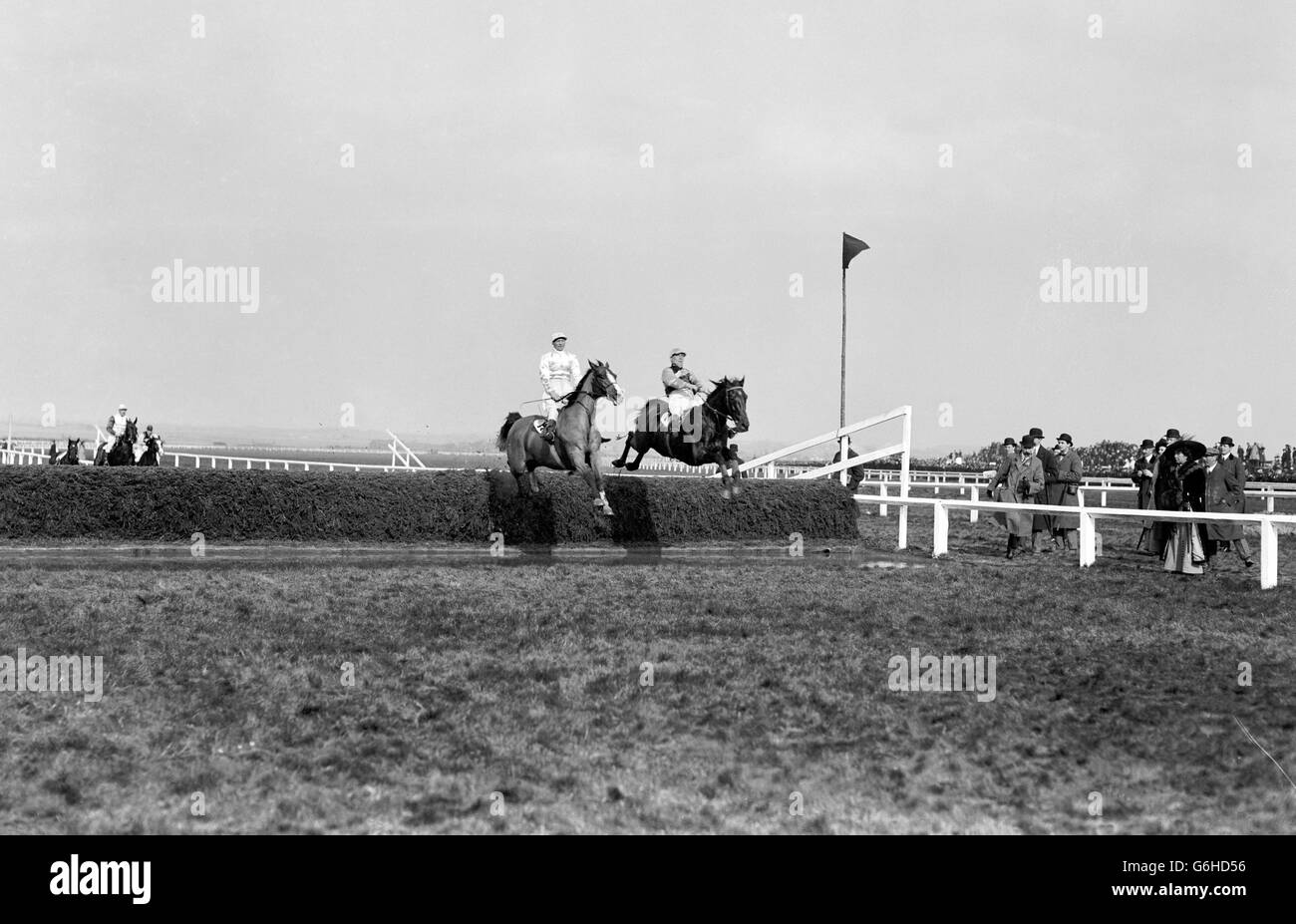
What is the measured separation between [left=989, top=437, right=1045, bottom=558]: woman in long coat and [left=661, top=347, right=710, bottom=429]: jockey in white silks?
458 cm

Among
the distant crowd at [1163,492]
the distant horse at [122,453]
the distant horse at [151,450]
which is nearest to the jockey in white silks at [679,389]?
the distant crowd at [1163,492]

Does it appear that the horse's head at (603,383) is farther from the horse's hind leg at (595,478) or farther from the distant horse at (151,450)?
the distant horse at (151,450)

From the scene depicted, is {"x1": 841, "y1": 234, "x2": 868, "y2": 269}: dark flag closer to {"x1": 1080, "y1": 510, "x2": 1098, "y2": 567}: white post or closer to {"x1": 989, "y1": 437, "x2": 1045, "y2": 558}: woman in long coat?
{"x1": 989, "y1": 437, "x2": 1045, "y2": 558}: woman in long coat

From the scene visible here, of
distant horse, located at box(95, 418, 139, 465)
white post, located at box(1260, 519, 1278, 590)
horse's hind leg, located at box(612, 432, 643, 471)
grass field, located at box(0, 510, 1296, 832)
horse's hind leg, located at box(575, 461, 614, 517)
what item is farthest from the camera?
distant horse, located at box(95, 418, 139, 465)

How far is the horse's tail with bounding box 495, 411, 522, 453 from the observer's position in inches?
693

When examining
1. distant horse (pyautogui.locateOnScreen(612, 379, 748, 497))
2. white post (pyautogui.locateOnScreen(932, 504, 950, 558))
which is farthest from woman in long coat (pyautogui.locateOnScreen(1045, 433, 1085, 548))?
distant horse (pyautogui.locateOnScreen(612, 379, 748, 497))

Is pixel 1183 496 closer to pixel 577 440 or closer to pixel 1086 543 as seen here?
pixel 1086 543

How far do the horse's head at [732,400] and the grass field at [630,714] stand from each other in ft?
15.4

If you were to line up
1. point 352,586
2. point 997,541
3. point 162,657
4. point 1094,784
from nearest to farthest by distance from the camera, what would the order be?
1. point 1094,784
2. point 162,657
3. point 352,586
4. point 997,541

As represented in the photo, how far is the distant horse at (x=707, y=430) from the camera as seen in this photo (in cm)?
1602
